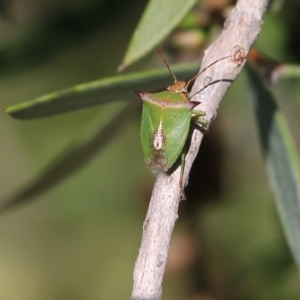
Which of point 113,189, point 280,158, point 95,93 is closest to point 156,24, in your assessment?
Answer: point 95,93

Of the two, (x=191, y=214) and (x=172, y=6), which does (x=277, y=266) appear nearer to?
(x=191, y=214)

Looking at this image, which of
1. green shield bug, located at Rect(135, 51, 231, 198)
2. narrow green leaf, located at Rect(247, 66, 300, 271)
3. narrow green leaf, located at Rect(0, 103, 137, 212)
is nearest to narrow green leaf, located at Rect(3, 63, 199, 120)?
green shield bug, located at Rect(135, 51, 231, 198)

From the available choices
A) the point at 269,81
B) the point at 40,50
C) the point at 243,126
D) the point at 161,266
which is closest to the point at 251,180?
the point at 243,126

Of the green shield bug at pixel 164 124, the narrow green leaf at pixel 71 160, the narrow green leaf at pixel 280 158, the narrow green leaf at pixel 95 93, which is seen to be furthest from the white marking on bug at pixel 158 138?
the narrow green leaf at pixel 71 160

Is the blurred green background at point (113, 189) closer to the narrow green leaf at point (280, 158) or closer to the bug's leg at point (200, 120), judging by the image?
the narrow green leaf at point (280, 158)

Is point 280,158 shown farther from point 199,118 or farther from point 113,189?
point 113,189

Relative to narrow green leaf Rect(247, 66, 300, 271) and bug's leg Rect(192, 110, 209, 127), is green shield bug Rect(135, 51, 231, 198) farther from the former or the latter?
narrow green leaf Rect(247, 66, 300, 271)

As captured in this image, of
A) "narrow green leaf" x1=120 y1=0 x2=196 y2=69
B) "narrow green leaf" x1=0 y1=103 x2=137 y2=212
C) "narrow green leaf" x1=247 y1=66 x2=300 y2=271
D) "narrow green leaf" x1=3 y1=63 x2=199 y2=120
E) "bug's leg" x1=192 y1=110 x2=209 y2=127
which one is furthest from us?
"narrow green leaf" x1=0 y1=103 x2=137 y2=212
